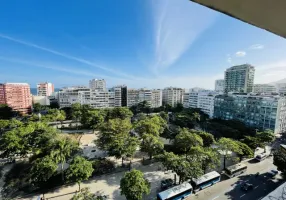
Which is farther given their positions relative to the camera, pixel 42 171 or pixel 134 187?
pixel 42 171

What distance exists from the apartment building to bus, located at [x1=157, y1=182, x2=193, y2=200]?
2336 cm

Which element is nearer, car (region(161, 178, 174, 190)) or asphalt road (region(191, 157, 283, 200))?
asphalt road (region(191, 157, 283, 200))

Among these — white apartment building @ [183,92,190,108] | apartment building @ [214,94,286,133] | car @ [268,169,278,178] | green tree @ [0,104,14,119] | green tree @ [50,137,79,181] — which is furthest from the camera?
white apartment building @ [183,92,190,108]

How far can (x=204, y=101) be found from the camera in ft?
145

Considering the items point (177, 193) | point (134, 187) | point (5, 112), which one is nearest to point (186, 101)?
point (177, 193)

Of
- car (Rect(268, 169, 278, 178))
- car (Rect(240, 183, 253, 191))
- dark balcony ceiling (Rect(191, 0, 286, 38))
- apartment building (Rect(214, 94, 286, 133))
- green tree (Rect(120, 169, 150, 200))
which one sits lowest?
car (Rect(240, 183, 253, 191))

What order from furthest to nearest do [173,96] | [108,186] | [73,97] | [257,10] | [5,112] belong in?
[173,96] → [73,97] → [5,112] → [108,186] → [257,10]

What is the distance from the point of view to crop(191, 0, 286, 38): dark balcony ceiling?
91 cm

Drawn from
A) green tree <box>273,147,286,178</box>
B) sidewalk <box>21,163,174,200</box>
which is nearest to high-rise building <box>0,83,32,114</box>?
sidewalk <box>21,163,174,200</box>

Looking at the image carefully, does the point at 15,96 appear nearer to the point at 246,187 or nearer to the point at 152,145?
the point at 152,145

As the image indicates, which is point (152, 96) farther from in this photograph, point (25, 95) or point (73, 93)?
point (25, 95)

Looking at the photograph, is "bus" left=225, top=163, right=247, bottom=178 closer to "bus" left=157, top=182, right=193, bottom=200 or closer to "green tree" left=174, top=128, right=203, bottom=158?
"green tree" left=174, top=128, right=203, bottom=158

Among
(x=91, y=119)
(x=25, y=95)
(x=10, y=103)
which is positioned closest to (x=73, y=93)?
(x=25, y=95)

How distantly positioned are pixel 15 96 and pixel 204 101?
5110cm
